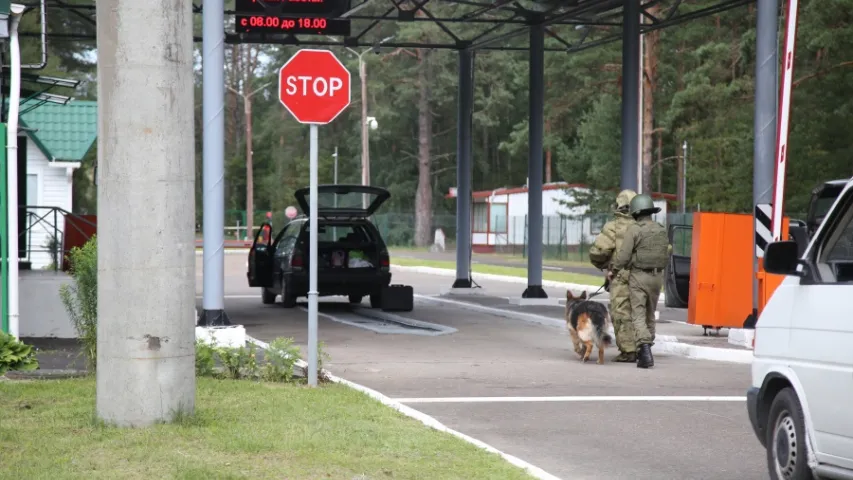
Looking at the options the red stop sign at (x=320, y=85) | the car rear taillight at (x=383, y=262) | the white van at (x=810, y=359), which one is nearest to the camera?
the white van at (x=810, y=359)

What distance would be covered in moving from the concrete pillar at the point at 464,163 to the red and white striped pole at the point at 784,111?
41.2 ft

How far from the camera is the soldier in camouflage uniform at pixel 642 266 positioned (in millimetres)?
13969

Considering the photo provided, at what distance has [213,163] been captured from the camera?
47.7ft

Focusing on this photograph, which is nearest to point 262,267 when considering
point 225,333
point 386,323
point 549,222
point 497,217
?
point 386,323

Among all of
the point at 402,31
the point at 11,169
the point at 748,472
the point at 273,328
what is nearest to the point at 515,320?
the point at 273,328

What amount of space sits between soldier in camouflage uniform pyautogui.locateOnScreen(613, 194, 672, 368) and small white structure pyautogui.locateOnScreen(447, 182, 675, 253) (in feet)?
138

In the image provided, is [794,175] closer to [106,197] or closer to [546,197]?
[546,197]

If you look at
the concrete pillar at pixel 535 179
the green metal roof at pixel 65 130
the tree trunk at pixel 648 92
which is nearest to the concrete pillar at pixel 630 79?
the concrete pillar at pixel 535 179

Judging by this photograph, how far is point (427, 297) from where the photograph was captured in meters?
26.4

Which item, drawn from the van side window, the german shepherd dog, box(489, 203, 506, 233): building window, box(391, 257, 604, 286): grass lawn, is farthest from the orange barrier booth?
box(489, 203, 506, 233): building window

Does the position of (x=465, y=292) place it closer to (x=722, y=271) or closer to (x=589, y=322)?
(x=722, y=271)

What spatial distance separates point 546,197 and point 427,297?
4095cm

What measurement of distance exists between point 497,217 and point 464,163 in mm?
43425

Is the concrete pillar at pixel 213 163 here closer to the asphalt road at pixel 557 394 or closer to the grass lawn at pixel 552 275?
the asphalt road at pixel 557 394
